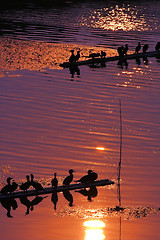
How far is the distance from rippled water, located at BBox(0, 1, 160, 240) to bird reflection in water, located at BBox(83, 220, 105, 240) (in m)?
0.06

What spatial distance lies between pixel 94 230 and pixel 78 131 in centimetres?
1064

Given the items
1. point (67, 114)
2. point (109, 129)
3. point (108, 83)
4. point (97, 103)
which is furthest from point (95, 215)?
point (108, 83)

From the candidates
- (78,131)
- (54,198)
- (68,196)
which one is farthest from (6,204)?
(78,131)

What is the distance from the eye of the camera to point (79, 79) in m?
42.2

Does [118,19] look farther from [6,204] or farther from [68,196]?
[6,204]

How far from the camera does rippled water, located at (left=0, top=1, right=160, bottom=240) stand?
21344 millimetres

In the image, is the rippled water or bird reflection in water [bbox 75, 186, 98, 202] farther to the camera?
bird reflection in water [bbox 75, 186, 98, 202]

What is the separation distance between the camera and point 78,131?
30.8 m

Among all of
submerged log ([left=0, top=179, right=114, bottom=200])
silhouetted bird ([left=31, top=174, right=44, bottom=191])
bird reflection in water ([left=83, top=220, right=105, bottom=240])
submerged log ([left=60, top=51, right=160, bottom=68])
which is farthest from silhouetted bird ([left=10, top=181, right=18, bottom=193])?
submerged log ([left=60, top=51, right=160, bottom=68])

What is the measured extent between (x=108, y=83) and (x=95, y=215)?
19904mm

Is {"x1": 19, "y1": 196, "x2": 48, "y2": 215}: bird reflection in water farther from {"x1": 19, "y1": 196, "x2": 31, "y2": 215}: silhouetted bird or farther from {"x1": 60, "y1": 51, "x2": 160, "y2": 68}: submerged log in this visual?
{"x1": 60, "y1": 51, "x2": 160, "y2": 68}: submerged log

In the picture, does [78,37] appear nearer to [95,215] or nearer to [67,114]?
[67,114]

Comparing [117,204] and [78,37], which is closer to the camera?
[117,204]

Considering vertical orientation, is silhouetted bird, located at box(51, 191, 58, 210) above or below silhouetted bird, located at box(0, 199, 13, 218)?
above
